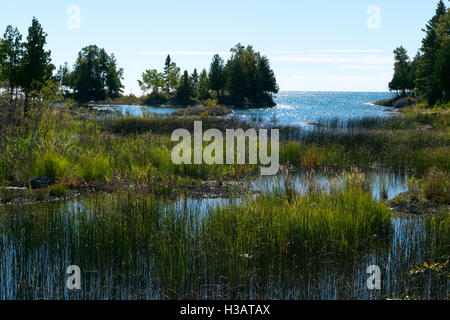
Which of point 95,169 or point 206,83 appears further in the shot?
point 206,83

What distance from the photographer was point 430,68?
57031mm

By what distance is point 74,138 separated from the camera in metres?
15.4

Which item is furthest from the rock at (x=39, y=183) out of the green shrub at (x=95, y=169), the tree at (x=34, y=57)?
the tree at (x=34, y=57)

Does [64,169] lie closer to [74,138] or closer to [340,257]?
[74,138]

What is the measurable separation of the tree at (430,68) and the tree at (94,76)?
211 ft

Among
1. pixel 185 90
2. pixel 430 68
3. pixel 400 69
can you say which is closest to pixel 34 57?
pixel 430 68

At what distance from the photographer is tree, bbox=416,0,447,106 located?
52.2 m

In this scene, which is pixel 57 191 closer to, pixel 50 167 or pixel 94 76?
pixel 50 167

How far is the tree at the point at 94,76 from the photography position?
96.4 meters

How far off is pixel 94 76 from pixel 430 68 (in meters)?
66.9

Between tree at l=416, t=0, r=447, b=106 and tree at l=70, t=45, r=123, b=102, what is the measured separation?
64.3 m

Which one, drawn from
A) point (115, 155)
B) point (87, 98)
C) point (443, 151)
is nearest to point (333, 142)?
point (443, 151)

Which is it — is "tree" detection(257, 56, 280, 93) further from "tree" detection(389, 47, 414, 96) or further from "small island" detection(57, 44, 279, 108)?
"tree" detection(389, 47, 414, 96)
